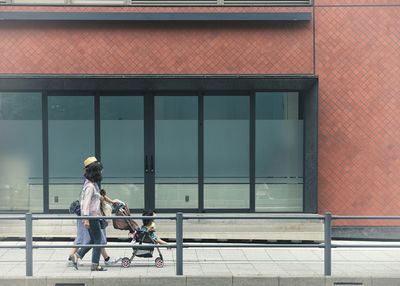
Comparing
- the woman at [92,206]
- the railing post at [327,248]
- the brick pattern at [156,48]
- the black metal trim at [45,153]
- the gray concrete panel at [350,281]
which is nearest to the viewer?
the gray concrete panel at [350,281]

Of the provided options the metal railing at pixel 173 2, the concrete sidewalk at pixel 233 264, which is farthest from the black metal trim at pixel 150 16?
the concrete sidewalk at pixel 233 264

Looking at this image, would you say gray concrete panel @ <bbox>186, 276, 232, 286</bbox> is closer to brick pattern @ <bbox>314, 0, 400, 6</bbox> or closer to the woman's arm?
the woman's arm

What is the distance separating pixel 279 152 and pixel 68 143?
179 inches

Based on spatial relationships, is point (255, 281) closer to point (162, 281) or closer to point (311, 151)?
point (162, 281)

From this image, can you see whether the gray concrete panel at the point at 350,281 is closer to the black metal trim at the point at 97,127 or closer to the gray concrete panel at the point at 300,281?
the gray concrete panel at the point at 300,281

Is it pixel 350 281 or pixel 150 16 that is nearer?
pixel 350 281

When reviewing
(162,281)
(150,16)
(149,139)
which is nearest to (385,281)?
(162,281)

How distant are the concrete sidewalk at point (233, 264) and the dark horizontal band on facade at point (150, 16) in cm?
481

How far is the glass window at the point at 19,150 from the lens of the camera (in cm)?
1338

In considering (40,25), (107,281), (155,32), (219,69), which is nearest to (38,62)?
(40,25)

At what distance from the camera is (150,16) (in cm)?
1308

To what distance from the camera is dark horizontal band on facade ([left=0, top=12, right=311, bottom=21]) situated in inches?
510

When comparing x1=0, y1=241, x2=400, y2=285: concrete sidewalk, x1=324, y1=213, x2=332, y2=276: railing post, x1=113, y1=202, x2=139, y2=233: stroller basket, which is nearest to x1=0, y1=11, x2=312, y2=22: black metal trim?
x1=113, y1=202, x2=139, y2=233: stroller basket

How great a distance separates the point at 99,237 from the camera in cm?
960
